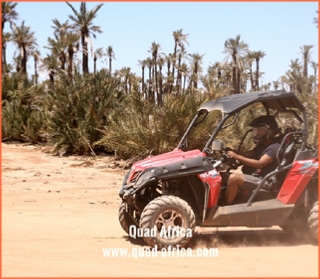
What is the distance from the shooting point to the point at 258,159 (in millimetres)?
7371

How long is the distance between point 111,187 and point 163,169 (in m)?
5.72

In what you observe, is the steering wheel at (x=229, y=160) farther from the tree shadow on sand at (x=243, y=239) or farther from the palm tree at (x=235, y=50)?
the palm tree at (x=235, y=50)

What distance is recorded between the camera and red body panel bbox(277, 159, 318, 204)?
6980 mm

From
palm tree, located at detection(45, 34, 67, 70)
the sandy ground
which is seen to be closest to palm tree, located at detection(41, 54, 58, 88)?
palm tree, located at detection(45, 34, 67, 70)

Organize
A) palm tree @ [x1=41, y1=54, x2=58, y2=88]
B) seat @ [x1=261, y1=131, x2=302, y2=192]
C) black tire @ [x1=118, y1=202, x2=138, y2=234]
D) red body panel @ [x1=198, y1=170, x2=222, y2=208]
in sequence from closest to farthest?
red body panel @ [x1=198, y1=170, x2=222, y2=208], seat @ [x1=261, y1=131, x2=302, y2=192], black tire @ [x1=118, y1=202, x2=138, y2=234], palm tree @ [x1=41, y1=54, x2=58, y2=88]

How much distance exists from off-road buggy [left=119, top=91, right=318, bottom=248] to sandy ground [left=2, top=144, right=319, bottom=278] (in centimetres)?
34

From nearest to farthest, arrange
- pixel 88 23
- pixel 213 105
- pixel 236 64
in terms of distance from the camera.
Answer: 1. pixel 213 105
2. pixel 88 23
3. pixel 236 64

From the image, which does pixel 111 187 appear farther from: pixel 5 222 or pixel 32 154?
pixel 32 154

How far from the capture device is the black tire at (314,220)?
697 centimetres

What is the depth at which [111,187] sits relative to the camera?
12.3 m

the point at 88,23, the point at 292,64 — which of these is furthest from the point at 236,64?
the point at 88,23

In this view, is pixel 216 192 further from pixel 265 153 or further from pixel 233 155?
pixel 265 153

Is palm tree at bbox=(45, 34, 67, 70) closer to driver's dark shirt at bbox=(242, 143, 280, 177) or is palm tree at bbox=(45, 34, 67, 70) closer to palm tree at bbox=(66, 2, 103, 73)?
palm tree at bbox=(66, 2, 103, 73)

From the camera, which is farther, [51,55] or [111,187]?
[51,55]
